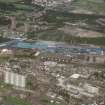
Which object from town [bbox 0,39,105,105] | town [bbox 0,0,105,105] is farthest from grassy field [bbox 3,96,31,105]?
town [bbox 0,39,105,105]

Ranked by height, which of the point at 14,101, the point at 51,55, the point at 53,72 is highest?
the point at 51,55

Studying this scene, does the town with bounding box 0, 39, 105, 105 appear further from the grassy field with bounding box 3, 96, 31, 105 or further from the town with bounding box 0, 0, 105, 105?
the grassy field with bounding box 3, 96, 31, 105

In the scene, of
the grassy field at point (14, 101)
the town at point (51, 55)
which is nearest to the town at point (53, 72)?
the town at point (51, 55)

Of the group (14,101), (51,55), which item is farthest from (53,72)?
(14,101)

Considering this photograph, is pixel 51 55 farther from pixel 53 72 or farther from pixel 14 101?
pixel 14 101

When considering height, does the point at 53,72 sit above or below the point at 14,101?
above

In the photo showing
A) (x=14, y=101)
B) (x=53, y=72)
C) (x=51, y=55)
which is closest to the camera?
(x=14, y=101)

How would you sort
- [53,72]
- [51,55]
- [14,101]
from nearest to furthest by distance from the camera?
[14,101], [53,72], [51,55]

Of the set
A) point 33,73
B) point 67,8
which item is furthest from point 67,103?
point 67,8

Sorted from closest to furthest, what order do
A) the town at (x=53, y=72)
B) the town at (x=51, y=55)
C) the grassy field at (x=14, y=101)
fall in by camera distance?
the grassy field at (x=14, y=101), the town at (x=53, y=72), the town at (x=51, y=55)

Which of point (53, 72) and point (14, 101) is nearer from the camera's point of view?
point (14, 101)

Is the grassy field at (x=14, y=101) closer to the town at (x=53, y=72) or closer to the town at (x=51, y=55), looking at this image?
the town at (x=51, y=55)

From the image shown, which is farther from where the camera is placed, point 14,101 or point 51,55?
point 51,55
